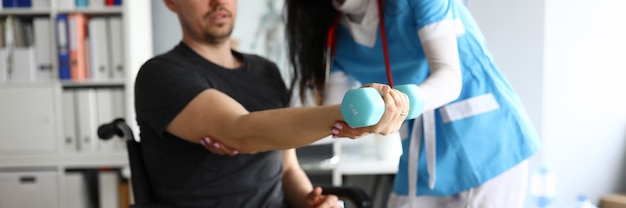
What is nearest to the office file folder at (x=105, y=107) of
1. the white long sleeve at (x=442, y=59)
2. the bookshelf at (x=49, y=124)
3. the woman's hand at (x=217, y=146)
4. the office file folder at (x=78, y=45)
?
the bookshelf at (x=49, y=124)

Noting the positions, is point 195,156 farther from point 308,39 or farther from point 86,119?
point 86,119

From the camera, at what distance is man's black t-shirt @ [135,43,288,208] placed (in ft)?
3.67

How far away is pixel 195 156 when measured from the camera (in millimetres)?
1188

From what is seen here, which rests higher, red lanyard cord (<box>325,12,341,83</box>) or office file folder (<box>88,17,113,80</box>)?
red lanyard cord (<box>325,12,341,83</box>)

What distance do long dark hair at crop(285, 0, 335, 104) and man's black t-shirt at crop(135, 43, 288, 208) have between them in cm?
10

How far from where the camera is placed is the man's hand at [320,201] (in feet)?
3.73

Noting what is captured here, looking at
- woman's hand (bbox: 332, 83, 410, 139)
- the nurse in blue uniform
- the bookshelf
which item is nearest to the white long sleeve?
the nurse in blue uniform

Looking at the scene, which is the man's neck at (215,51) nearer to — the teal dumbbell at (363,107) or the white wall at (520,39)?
the teal dumbbell at (363,107)

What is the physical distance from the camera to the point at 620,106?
150 centimetres

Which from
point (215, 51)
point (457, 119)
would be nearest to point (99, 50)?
point (215, 51)

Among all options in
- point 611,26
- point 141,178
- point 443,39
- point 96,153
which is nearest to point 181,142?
point 141,178

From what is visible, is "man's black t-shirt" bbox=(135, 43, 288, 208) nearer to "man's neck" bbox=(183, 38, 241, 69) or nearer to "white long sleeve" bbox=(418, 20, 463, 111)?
"man's neck" bbox=(183, 38, 241, 69)

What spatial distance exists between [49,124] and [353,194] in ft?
5.77

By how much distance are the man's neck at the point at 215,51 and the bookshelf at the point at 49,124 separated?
1.29 m
